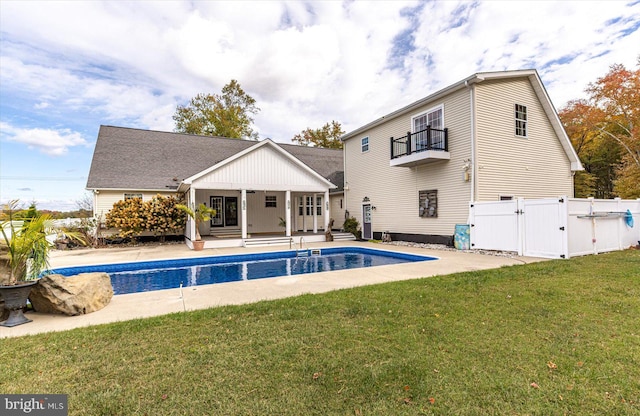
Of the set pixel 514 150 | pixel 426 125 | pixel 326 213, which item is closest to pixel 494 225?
pixel 514 150

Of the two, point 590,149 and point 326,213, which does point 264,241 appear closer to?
point 326,213

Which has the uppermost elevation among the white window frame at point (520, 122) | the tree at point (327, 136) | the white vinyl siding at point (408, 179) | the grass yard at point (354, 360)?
the tree at point (327, 136)

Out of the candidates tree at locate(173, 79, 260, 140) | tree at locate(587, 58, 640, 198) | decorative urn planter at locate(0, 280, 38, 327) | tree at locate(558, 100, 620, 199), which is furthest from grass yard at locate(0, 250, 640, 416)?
tree at locate(173, 79, 260, 140)

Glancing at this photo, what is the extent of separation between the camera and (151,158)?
1806 cm

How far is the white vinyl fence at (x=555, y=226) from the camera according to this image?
30.7 feet

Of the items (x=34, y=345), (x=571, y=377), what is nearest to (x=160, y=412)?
(x=34, y=345)

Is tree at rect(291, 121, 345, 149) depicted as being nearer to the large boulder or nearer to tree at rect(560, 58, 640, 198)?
tree at rect(560, 58, 640, 198)

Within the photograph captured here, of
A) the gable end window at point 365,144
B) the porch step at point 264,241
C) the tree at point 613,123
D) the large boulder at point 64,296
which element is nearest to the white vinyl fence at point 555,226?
the gable end window at point 365,144

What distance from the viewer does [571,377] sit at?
2.71 m

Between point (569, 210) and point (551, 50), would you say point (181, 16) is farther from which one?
point (551, 50)

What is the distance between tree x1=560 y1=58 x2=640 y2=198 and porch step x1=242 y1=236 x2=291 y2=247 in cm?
2109

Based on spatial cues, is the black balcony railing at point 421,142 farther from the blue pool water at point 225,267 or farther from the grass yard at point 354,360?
the grass yard at point 354,360

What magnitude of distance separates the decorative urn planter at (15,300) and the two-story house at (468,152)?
39.5 ft

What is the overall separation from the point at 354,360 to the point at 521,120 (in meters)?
13.8
